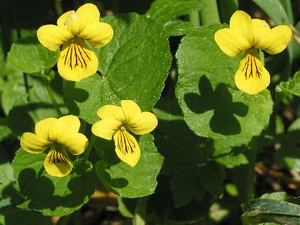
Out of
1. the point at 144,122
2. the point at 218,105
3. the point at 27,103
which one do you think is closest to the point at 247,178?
the point at 218,105

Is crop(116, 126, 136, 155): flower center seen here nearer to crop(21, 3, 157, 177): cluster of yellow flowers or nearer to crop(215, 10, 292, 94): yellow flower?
crop(21, 3, 157, 177): cluster of yellow flowers

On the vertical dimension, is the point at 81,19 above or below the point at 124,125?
above

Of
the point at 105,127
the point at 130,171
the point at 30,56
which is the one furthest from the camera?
A: the point at 30,56

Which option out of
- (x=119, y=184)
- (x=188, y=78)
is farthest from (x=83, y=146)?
(x=188, y=78)

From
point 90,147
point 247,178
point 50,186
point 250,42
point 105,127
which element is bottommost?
point 247,178

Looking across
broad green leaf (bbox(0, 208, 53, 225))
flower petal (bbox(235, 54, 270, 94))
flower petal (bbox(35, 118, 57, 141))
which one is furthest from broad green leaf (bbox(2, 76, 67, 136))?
flower petal (bbox(235, 54, 270, 94))

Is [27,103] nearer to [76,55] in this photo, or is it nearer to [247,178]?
[76,55]
